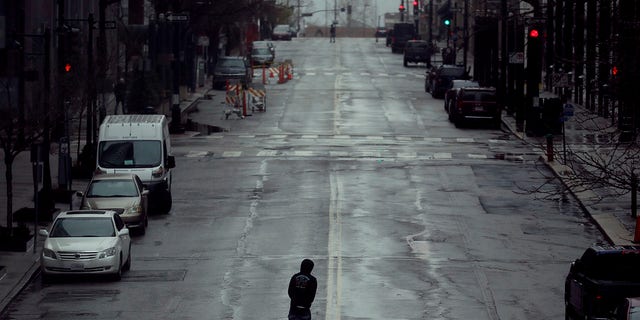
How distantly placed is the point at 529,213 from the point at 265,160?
12856 millimetres

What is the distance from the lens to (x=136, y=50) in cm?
6725

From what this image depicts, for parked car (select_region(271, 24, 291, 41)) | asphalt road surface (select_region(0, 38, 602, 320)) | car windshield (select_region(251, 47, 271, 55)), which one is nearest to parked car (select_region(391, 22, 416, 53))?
car windshield (select_region(251, 47, 271, 55))

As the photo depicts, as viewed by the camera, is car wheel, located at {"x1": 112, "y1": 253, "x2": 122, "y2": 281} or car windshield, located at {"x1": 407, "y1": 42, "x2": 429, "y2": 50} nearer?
car wheel, located at {"x1": 112, "y1": 253, "x2": 122, "y2": 281}

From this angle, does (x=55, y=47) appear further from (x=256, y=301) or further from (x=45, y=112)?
(x=256, y=301)

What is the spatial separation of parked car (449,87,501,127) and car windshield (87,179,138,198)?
27.0 meters

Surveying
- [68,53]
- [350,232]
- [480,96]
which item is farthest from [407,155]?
[350,232]

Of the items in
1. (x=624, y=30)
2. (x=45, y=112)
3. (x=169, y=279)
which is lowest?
(x=169, y=279)

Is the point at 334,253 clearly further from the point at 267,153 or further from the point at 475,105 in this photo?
the point at 475,105

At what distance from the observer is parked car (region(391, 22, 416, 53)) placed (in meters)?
117

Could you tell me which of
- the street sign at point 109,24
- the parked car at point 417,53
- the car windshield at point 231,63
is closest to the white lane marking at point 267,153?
the street sign at point 109,24

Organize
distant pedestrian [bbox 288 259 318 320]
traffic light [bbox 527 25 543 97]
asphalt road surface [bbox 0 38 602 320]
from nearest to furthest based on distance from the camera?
1. distant pedestrian [bbox 288 259 318 320]
2. asphalt road surface [bbox 0 38 602 320]
3. traffic light [bbox 527 25 543 97]

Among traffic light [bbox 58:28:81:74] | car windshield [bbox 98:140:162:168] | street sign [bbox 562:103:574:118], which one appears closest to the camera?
car windshield [bbox 98:140:162:168]

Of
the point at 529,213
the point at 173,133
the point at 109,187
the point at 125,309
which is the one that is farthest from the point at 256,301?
the point at 173,133

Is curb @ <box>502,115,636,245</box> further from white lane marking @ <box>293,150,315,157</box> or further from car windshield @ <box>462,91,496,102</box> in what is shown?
car windshield @ <box>462,91,496,102</box>
